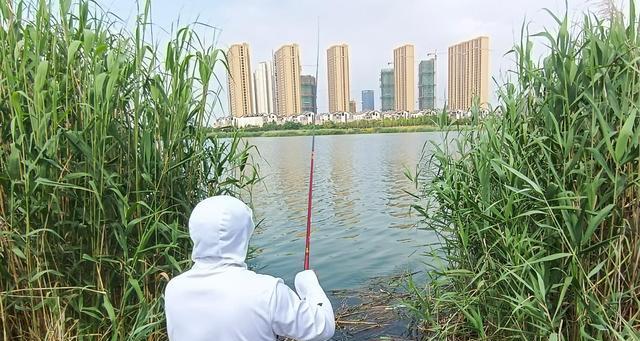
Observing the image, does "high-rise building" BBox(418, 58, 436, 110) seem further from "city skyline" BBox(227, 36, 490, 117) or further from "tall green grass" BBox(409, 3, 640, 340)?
"tall green grass" BBox(409, 3, 640, 340)

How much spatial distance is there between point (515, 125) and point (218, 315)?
2525 millimetres

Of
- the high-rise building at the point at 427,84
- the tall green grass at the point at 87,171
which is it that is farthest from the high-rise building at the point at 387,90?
the tall green grass at the point at 87,171

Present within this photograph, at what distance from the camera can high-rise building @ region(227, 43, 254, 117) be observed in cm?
379

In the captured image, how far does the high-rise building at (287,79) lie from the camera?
355cm

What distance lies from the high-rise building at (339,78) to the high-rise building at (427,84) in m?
0.90

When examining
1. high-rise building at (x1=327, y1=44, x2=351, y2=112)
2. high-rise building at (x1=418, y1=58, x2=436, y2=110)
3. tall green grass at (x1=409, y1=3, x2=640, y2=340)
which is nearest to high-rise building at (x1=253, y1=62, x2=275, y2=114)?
high-rise building at (x1=327, y1=44, x2=351, y2=112)

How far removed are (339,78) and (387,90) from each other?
174 cm

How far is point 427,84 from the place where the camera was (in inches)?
201

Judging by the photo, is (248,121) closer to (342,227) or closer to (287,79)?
(287,79)

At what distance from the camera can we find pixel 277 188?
13570 mm

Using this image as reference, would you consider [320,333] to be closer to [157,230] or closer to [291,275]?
[157,230]

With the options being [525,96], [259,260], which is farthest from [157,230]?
[259,260]

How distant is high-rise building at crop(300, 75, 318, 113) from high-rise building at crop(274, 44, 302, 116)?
0.17 m

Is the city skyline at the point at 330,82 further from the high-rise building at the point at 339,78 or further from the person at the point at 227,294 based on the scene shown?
the person at the point at 227,294
